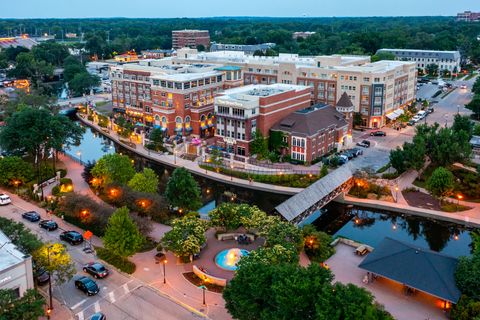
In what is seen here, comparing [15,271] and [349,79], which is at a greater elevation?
[349,79]

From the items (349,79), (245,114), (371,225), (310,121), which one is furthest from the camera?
(349,79)

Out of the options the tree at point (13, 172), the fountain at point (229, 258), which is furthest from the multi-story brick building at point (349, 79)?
the fountain at point (229, 258)

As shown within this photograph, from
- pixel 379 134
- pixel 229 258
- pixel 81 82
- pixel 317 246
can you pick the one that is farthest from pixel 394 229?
pixel 81 82

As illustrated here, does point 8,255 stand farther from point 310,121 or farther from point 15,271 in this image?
point 310,121

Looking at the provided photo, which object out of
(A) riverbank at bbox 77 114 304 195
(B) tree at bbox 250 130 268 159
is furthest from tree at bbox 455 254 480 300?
(B) tree at bbox 250 130 268 159

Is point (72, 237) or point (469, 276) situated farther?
point (72, 237)

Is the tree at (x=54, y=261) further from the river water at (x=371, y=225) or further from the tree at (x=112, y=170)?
the river water at (x=371, y=225)
